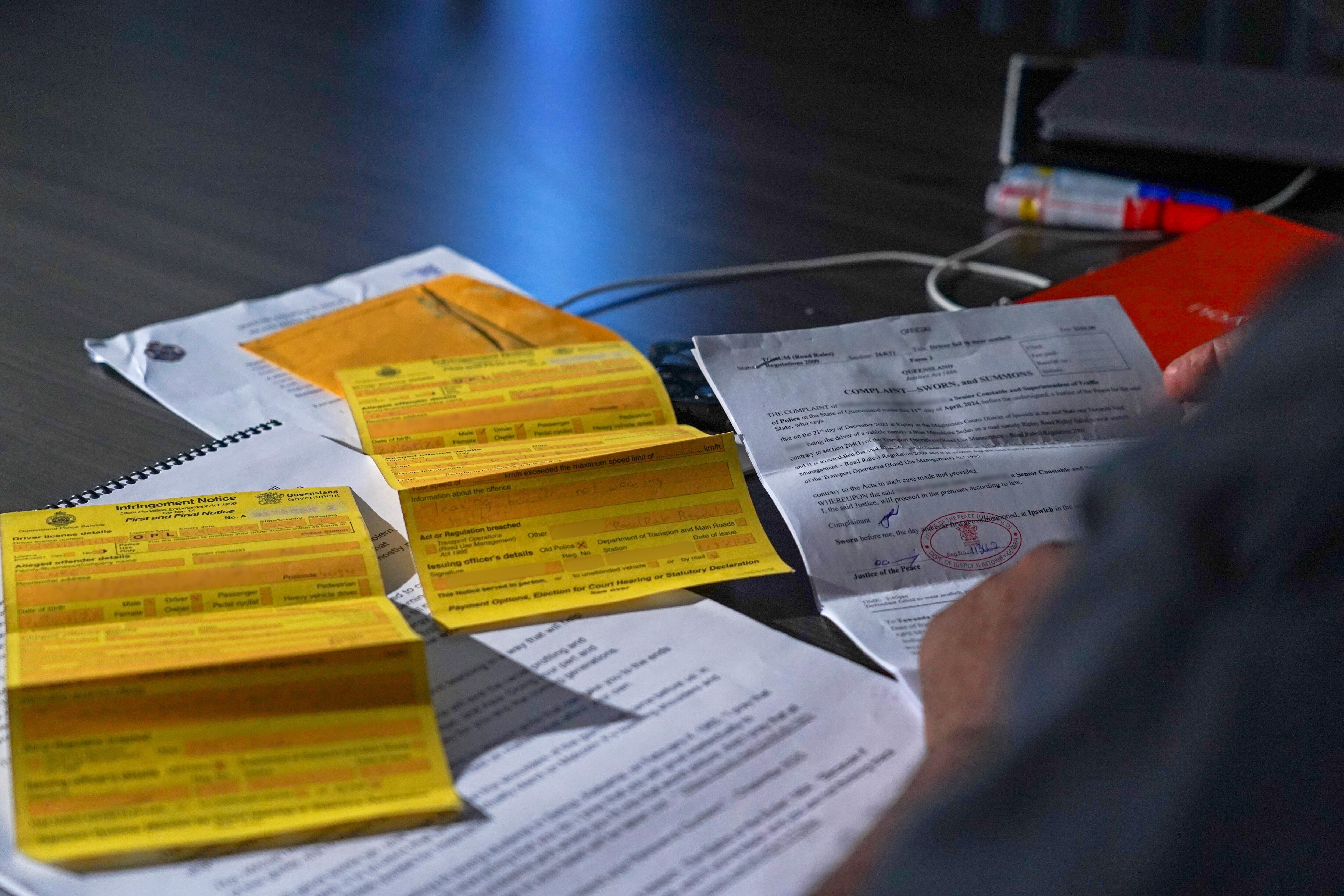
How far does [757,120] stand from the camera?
1.37m

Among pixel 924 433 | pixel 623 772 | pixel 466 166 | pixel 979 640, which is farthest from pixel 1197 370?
pixel 466 166

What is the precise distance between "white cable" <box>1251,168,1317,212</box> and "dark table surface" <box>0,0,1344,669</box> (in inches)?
1.3

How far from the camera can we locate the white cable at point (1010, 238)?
1.01m

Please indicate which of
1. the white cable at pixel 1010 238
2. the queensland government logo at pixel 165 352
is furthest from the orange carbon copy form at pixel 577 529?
the white cable at pixel 1010 238

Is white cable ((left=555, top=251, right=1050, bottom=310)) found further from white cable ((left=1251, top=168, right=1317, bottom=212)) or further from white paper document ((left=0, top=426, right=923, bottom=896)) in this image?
white paper document ((left=0, top=426, right=923, bottom=896))

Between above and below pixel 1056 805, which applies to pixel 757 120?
above

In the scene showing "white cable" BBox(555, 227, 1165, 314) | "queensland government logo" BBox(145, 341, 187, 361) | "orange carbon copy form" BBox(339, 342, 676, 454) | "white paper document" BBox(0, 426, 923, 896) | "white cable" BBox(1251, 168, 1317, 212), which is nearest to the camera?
"white paper document" BBox(0, 426, 923, 896)

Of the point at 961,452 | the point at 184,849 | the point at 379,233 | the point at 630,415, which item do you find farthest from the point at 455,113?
the point at 184,849

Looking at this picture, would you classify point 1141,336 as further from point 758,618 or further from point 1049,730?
point 1049,730

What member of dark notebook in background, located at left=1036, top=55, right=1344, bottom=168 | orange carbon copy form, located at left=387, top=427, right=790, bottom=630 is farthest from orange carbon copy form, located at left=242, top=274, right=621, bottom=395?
dark notebook in background, located at left=1036, top=55, right=1344, bottom=168

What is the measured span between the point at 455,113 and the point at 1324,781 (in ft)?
3.98

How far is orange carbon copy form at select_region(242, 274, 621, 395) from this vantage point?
2.81 ft
